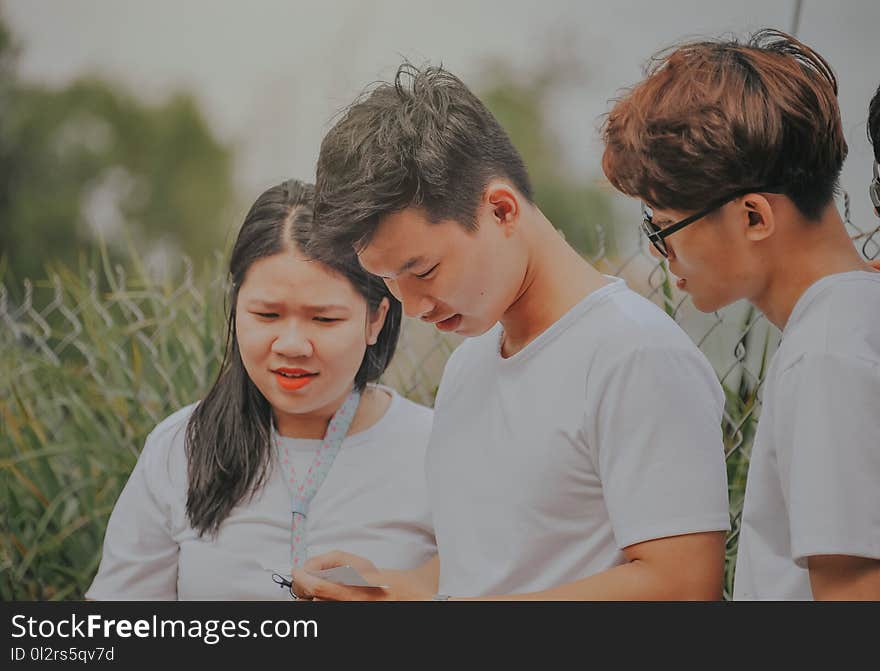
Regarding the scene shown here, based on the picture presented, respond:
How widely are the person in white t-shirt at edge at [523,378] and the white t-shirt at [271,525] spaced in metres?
0.25

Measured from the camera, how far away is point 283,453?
172 centimetres

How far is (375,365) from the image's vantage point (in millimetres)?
1755

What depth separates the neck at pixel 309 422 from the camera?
173 cm

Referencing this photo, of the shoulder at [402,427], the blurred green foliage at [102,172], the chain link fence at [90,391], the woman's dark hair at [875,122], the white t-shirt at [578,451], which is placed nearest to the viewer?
the white t-shirt at [578,451]

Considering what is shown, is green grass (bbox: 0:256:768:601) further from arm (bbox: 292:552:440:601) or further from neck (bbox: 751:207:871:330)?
neck (bbox: 751:207:871:330)

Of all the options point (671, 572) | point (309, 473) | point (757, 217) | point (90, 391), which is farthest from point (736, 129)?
point (90, 391)

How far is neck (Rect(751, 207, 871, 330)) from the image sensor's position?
45.7 inches

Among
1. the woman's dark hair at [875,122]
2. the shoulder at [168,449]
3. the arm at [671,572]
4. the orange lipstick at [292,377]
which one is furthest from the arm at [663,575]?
the shoulder at [168,449]

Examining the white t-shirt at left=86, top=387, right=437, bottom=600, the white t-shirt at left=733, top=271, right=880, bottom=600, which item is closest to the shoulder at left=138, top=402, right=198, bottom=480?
the white t-shirt at left=86, top=387, right=437, bottom=600

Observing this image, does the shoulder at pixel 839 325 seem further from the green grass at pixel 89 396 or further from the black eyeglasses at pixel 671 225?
the green grass at pixel 89 396
